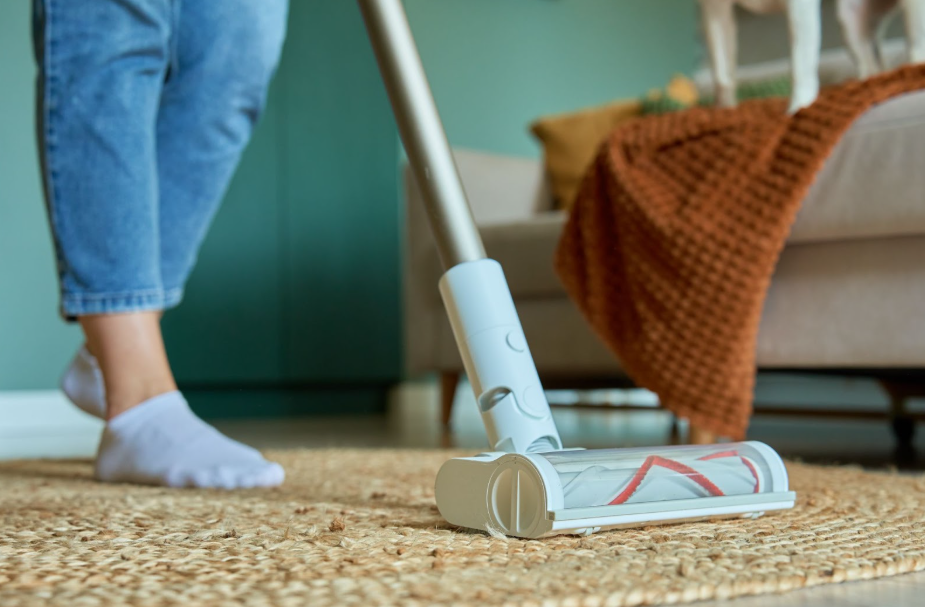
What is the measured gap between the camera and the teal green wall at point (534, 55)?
3393 millimetres

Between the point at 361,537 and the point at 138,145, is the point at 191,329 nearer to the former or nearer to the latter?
the point at 138,145

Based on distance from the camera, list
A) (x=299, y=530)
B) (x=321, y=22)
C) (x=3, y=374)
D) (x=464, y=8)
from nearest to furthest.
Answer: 1. (x=299, y=530)
2. (x=3, y=374)
3. (x=321, y=22)
4. (x=464, y=8)

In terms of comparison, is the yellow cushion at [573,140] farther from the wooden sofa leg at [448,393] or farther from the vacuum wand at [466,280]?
the vacuum wand at [466,280]

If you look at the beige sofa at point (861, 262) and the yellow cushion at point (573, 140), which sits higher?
the yellow cushion at point (573, 140)

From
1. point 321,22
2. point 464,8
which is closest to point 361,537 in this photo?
point 321,22

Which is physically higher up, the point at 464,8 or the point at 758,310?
the point at 464,8

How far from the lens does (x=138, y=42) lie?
3.03 ft

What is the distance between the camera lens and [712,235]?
112 centimetres

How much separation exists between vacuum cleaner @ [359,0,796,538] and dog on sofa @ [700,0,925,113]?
729 millimetres

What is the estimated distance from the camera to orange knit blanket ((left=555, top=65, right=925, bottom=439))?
1097 millimetres

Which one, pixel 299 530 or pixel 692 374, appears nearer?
pixel 299 530

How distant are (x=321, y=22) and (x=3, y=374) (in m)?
1.34

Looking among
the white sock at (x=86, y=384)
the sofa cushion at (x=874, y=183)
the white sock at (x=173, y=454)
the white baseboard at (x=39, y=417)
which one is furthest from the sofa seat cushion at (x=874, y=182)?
the white baseboard at (x=39, y=417)

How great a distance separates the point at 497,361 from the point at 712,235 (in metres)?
0.54
